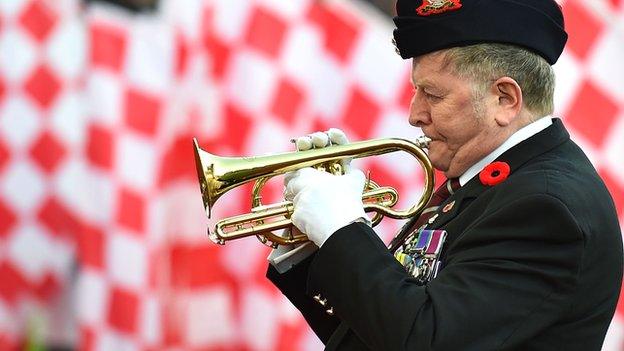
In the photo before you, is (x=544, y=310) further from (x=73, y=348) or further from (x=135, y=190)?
(x=73, y=348)

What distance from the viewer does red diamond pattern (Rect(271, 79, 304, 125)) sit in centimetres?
506

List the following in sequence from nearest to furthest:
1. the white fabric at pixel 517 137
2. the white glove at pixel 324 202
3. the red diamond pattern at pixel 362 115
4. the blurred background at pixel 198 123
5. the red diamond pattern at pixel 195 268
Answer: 1. the white glove at pixel 324 202
2. the white fabric at pixel 517 137
3. the blurred background at pixel 198 123
4. the red diamond pattern at pixel 362 115
5. the red diamond pattern at pixel 195 268

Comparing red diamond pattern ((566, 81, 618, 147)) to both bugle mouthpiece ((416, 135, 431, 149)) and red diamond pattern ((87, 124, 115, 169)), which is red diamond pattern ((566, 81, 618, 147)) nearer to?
red diamond pattern ((87, 124, 115, 169))

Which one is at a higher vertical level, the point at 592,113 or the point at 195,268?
the point at 195,268

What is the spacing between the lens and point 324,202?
96.3 inches

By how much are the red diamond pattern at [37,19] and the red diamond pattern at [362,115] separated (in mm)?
1641

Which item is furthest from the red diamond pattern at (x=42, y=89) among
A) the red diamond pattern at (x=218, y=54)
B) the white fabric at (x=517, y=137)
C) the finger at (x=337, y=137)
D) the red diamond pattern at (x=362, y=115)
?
the white fabric at (x=517, y=137)

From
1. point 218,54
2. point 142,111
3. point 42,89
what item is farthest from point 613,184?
point 42,89

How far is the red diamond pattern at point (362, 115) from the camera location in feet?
16.6

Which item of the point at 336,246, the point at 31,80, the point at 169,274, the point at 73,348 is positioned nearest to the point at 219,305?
the point at 169,274

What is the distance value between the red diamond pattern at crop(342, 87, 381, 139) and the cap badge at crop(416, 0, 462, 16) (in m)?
2.47

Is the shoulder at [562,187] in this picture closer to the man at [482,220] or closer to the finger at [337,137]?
the man at [482,220]

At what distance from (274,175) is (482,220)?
519 mm

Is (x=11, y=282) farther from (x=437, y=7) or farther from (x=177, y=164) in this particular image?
(x=437, y=7)
